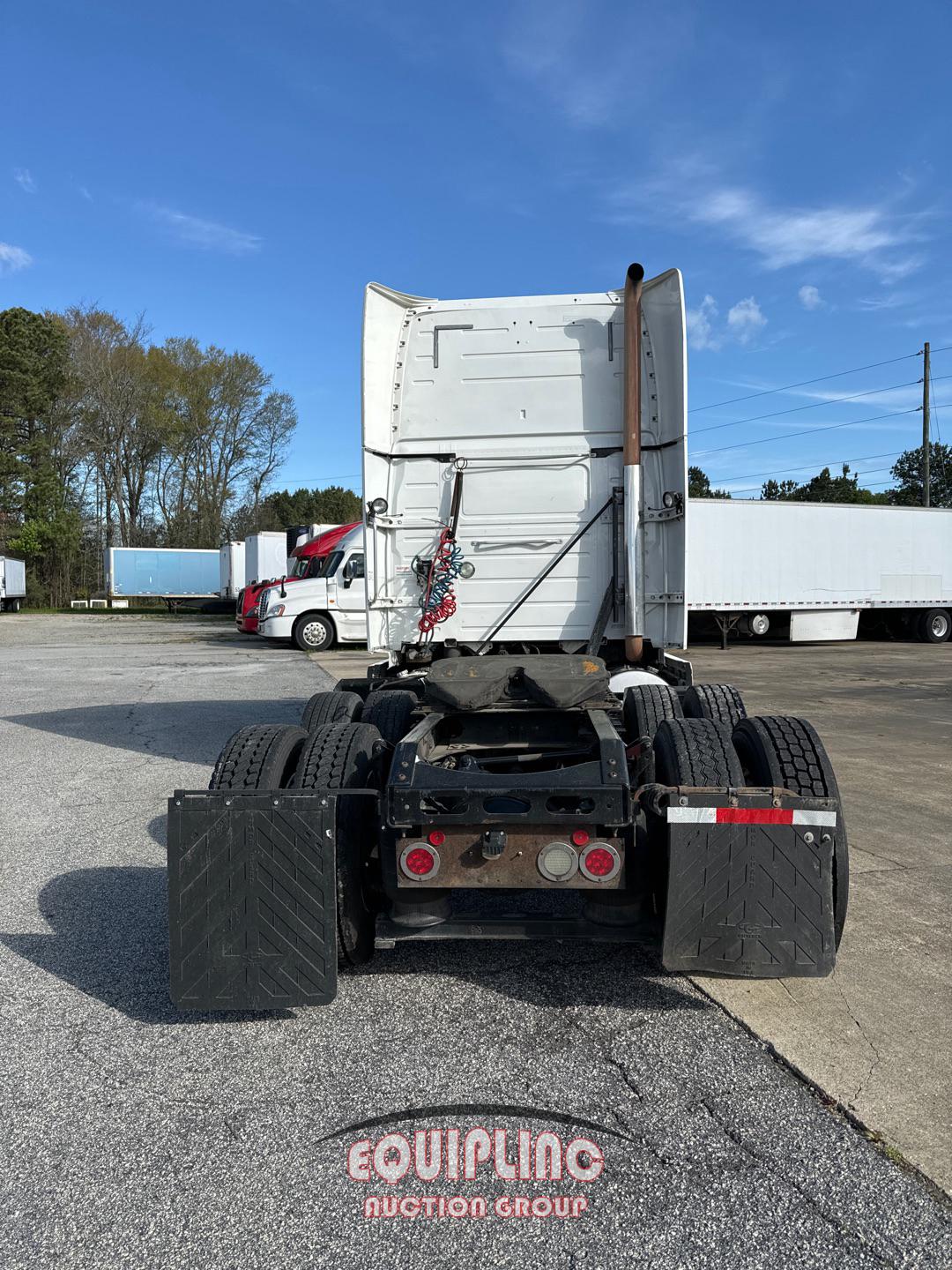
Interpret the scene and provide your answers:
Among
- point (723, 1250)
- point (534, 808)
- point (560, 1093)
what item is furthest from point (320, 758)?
point (723, 1250)

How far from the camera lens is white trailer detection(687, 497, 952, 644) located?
21125mm

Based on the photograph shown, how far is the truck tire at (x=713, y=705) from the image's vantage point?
5254mm

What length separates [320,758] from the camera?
379 cm

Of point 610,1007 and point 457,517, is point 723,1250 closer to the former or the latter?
point 610,1007

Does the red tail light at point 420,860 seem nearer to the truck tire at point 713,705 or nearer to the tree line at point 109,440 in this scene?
the truck tire at point 713,705

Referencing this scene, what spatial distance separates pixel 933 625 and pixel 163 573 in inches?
1440

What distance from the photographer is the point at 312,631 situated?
69.5 feet

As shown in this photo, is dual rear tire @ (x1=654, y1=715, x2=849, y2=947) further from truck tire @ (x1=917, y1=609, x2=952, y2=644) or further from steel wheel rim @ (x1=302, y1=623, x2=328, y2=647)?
truck tire @ (x1=917, y1=609, x2=952, y2=644)

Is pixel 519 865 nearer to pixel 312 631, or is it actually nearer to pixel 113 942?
pixel 113 942

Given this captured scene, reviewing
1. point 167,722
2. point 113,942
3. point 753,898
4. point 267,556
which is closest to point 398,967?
point 113,942

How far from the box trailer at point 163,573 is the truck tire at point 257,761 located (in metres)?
45.3

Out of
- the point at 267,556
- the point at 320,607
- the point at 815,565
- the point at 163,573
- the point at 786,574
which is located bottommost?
the point at 320,607

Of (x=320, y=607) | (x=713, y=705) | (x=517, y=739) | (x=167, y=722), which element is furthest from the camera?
(x=320, y=607)

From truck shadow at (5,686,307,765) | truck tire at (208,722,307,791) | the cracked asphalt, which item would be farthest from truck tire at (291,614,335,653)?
truck tire at (208,722,307,791)
